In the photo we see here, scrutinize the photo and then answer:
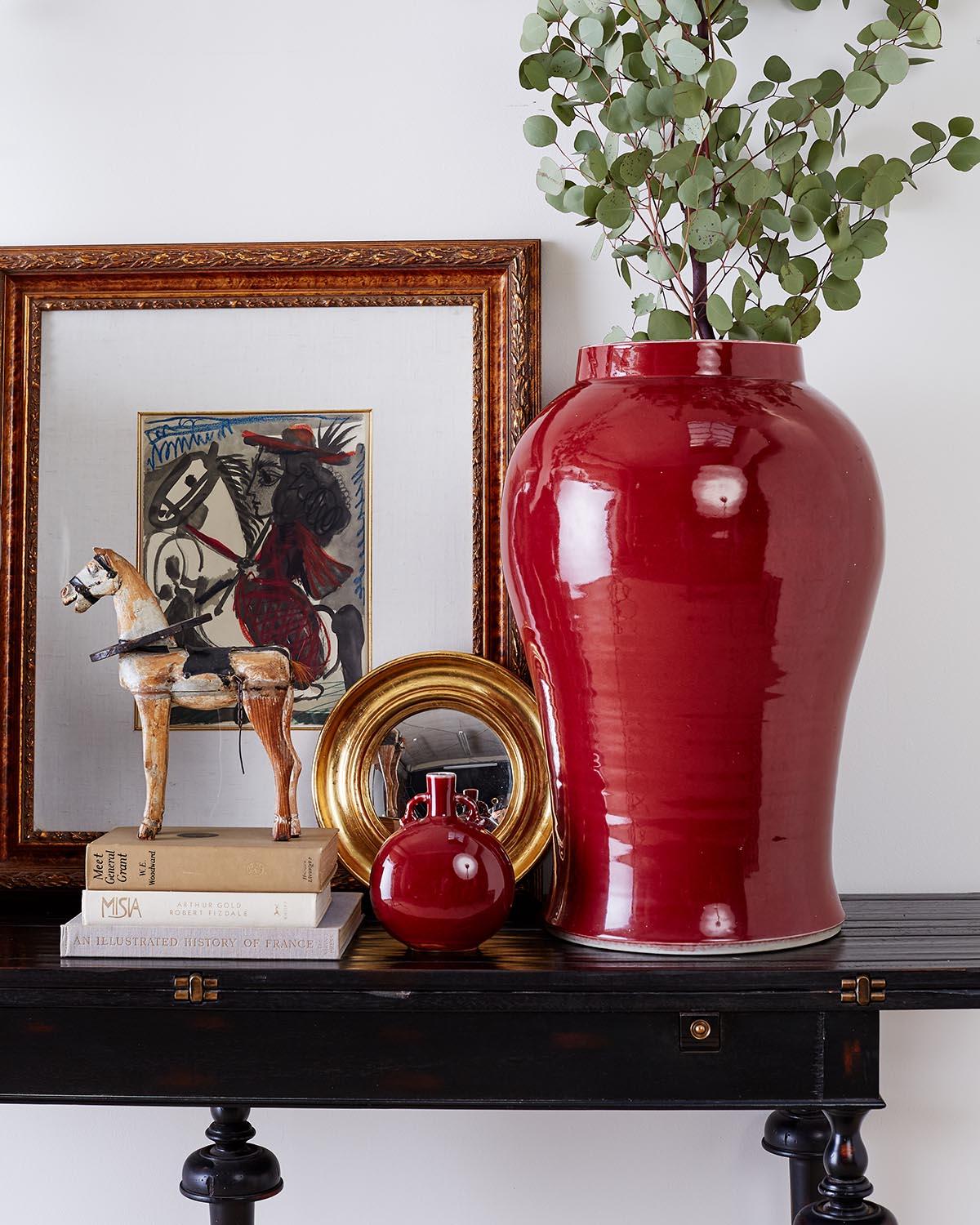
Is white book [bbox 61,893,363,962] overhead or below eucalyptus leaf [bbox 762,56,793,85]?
below

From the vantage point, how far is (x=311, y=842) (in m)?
1.03

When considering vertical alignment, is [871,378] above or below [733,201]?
below

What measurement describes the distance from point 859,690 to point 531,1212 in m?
0.65

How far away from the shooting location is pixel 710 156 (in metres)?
1.11

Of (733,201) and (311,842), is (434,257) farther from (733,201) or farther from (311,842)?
(311,842)

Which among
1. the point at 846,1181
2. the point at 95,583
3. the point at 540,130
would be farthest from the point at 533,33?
the point at 846,1181

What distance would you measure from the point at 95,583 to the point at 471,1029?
0.53 meters

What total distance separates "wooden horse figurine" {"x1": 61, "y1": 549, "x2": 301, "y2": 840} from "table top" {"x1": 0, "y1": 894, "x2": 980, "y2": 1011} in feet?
0.55

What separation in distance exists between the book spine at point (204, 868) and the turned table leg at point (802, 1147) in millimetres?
568

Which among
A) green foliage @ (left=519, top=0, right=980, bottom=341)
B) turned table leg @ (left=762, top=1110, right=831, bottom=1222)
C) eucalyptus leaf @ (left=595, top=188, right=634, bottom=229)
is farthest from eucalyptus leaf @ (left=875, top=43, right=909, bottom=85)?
turned table leg @ (left=762, top=1110, right=831, bottom=1222)

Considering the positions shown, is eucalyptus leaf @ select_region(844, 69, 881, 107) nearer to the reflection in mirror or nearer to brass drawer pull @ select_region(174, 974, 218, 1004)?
the reflection in mirror

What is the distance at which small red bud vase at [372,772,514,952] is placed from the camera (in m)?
0.97

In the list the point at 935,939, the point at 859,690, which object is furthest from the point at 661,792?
the point at 859,690

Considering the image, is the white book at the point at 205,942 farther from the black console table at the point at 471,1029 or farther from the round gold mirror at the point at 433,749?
the round gold mirror at the point at 433,749
